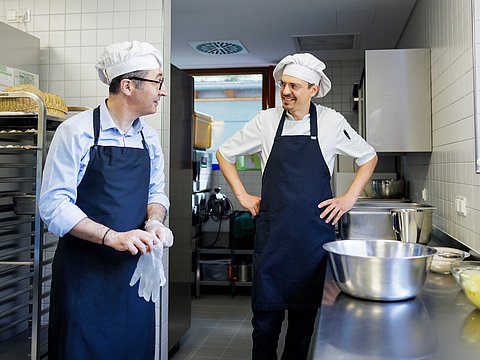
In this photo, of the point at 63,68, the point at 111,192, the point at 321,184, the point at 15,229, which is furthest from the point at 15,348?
the point at 321,184

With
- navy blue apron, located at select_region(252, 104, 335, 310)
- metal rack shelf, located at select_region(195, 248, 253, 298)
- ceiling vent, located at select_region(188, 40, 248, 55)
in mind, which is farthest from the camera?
metal rack shelf, located at select_region(195, 248, 253, 298)

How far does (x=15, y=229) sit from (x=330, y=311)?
2140 millimetres

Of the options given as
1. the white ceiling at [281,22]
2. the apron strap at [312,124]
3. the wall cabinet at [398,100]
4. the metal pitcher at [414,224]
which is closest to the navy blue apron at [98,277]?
the apron strap at [312,124]

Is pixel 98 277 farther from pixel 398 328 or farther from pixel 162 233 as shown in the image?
pixel 398 328

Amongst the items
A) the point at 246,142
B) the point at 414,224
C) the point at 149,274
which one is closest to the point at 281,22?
the point at 246,142

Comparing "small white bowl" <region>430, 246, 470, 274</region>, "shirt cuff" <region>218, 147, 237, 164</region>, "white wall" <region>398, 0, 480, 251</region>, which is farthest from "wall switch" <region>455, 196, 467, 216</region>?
"shirt cuff" <region>218, 147, 237, 164</region>

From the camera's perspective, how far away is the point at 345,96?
508 centimetres

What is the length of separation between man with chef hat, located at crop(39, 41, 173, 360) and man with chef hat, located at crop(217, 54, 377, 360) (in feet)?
1.59

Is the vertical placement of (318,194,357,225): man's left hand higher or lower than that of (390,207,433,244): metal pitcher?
higher

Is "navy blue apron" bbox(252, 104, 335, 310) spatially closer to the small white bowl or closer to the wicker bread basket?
the small white bowl

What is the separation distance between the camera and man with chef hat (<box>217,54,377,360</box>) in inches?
75.8

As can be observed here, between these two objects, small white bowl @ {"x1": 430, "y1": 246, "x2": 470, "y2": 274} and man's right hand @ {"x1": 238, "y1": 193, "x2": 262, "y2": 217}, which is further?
man's right hand @ {"x1": 238, "y1": 193, "x2": 262, "y2": 217}

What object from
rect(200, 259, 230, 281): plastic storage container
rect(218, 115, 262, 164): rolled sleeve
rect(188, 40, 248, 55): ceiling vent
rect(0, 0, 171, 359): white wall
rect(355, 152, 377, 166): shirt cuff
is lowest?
rect(200, 259, 230, 281): plastic storage container

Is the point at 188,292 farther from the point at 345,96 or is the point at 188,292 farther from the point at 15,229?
the point at 345,96
